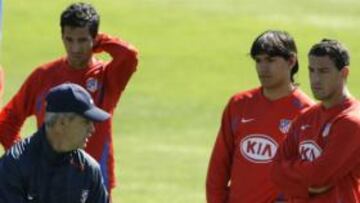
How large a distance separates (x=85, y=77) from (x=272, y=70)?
5.33 ft

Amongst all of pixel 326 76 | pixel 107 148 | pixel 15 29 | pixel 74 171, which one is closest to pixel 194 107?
pixel 15 29

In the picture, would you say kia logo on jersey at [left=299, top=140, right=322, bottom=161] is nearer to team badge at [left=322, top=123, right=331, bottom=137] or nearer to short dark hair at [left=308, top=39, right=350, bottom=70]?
team badge at [left=322, top=123, right=331, bottom=137]

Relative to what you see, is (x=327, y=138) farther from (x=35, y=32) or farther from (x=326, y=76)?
(x=35, y=32)

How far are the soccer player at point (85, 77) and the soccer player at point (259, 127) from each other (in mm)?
996

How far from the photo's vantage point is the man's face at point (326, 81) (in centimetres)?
805

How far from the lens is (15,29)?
29.3 metres

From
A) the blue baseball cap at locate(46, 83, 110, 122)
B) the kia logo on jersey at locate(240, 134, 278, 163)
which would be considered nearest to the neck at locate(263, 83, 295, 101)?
the kia logo on jersey at locate(240, 134, 278, 163)

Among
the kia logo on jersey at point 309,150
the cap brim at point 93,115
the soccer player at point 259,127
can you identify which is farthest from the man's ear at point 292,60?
the cap brim at point 93,115

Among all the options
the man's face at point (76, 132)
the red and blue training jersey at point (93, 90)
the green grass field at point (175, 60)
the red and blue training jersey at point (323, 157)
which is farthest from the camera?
the green grass field at point (175, 60)

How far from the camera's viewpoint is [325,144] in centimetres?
802

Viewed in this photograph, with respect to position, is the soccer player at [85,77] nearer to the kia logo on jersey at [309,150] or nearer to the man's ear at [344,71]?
the kia logo on jersey at [309,150]

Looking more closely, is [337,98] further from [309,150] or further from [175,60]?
[175,60]

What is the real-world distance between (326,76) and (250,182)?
41.1 inches

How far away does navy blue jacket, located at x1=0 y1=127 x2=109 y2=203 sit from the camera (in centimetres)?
655
